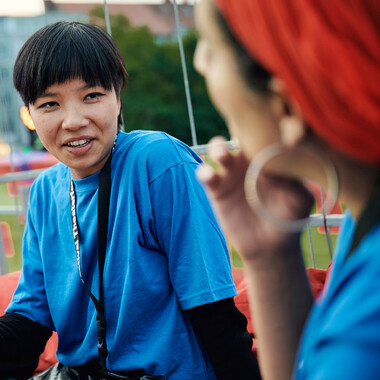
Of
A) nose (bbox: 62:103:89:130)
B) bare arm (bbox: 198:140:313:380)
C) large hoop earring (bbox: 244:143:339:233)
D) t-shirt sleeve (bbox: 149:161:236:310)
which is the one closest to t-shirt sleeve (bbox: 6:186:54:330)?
nose (bbox: 62:103:89:130)

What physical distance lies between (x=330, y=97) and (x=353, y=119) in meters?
0.04

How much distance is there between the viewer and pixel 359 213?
76cm

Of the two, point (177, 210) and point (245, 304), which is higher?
point (177, 210)

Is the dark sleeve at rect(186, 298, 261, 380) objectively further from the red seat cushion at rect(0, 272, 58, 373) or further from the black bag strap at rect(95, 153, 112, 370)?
the red seat cushion at rect(0, 272, 58, 373)

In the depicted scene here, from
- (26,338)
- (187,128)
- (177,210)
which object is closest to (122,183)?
(177,210)

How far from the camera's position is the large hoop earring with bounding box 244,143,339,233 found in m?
0.73

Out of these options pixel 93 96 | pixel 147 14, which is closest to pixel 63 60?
pixel 93 96

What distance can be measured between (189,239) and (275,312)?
651 millimetres

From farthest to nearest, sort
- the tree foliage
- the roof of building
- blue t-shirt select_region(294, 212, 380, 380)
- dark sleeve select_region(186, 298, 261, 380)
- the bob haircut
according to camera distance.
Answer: the roof of building, the tree foliage, the bob haircut, dark sleeve select_region(186, 298, 261, 380), blue t-shirt select_region(294, 212, 380, 380)

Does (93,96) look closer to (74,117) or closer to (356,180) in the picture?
(74,117)

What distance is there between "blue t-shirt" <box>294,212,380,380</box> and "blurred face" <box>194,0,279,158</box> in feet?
0.59

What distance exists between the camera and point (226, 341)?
1470 mm

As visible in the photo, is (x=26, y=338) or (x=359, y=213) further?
(x=26, y=338)

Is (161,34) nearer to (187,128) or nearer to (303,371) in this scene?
(187,128)
